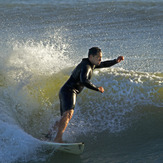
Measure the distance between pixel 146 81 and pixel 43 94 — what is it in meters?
2.45

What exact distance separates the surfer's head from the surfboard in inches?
56.4

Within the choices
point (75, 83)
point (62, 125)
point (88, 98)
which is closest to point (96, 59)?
point (75, 83)

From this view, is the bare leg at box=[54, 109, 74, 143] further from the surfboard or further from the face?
the face

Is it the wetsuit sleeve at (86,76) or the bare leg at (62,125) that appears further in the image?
the bare leg at (62,125)

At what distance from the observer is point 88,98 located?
7.29m

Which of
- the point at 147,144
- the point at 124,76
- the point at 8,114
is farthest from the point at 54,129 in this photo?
the point at 124,76

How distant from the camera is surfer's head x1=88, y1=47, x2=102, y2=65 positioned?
5.43 m

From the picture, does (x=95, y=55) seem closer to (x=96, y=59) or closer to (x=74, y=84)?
(x=96, y=59)

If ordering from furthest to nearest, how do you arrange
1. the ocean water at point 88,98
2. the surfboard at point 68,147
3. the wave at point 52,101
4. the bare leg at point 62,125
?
1. the wave at point 52,101
2. the bare leg at point 62,125
3. the ocean water at point 88,98
4. the surfboard at point 68,147

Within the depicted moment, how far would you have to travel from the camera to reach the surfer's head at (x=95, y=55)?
17.8 feet

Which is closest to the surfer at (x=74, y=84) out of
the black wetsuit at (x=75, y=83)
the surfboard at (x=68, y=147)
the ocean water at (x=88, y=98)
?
the black wetsuit at (x=75, y=83)

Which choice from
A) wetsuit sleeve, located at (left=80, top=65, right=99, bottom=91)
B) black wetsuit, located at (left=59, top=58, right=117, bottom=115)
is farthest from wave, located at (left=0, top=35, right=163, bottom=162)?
wetsuit sleeve, located at (left=80, top=65, right=99, bottom=91)

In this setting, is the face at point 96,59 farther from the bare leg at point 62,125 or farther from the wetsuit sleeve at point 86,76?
the bare leg at point 62,125

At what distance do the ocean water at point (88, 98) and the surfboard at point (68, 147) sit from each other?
0.36 ft
